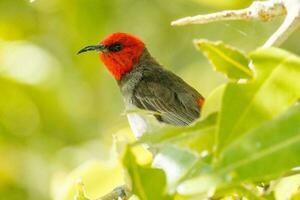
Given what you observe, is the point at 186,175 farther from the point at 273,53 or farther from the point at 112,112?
the point at 112,112

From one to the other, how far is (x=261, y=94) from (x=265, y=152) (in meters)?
0.12

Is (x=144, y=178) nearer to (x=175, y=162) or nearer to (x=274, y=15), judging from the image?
(x=175, y=162)

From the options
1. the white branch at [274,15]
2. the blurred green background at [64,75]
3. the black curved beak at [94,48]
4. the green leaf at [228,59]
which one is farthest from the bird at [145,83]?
the green leaf at [228,59]

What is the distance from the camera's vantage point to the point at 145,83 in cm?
547

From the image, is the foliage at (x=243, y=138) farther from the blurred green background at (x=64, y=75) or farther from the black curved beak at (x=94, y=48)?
the black curved beak at (x=94, y=48)

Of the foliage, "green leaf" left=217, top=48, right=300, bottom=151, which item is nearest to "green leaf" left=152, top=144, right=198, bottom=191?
the foliage

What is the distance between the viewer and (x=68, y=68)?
5.68 meters

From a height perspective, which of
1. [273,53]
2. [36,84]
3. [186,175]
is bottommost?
[186,175]

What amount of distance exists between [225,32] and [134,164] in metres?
4.89

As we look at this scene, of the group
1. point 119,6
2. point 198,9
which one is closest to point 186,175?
point 119,6

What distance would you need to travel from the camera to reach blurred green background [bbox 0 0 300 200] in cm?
495

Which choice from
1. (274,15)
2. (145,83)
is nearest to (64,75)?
(145,83)

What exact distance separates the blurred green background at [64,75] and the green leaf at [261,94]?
9.61 ft

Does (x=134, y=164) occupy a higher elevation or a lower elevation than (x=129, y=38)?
lower
